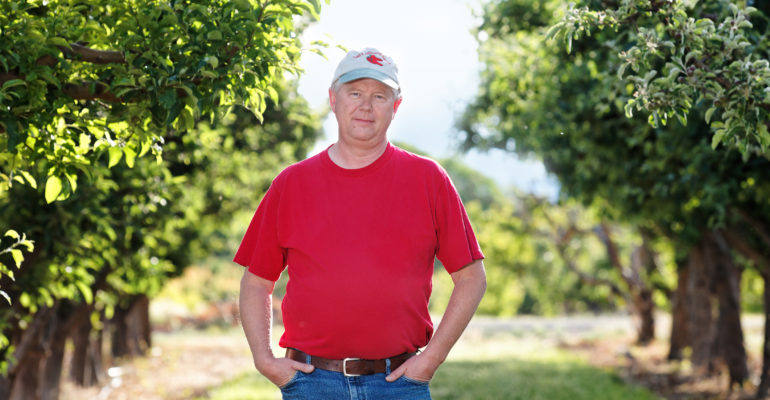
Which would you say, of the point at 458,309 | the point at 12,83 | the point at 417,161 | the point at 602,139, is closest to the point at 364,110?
the point at 417,161

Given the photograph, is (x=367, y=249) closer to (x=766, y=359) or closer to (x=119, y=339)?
(x=766, y=359)

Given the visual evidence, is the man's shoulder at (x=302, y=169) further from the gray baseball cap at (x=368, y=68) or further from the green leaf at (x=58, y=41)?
the green leaf at (x=58, y=41)

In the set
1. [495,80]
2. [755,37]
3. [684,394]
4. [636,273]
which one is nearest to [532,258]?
[636,273]

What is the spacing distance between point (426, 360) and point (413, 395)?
0.57 ft

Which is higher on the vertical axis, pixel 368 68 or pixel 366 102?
pixel 368 68

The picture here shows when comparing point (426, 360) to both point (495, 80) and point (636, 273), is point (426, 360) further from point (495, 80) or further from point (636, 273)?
Answer: point (636, 273)

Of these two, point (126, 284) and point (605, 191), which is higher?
point (605, 191)

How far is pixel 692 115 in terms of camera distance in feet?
27.4

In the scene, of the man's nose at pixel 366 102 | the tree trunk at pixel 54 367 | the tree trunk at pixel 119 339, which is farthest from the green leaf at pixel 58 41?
the tree trunk at pixel 119 339

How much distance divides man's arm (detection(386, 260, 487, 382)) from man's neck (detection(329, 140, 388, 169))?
0.67m

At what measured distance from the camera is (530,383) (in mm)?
16719

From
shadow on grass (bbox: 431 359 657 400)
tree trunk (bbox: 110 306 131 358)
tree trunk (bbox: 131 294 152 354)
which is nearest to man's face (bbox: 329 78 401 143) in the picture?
shadow on grass (bbox: 431 359 657 400)

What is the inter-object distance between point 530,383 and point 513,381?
1.24 feet

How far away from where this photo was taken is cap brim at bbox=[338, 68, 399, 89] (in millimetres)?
3586
